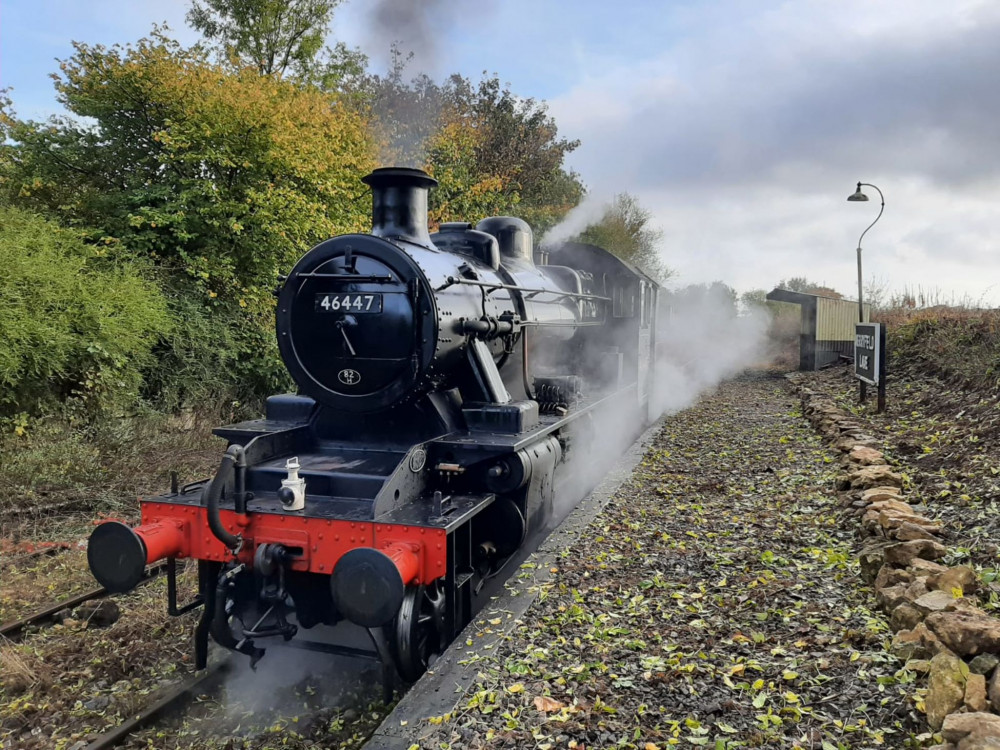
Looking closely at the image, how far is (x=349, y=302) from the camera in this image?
486cm

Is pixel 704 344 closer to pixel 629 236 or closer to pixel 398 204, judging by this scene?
pixel 629 236

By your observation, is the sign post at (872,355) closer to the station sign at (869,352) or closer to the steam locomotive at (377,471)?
the station sign at (869,352)

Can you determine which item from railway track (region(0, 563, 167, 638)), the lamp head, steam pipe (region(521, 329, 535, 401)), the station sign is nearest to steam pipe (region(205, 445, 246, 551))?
railway track (region(0, 563, 167, 638))

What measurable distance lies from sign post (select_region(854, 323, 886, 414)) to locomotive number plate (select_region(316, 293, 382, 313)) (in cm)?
807

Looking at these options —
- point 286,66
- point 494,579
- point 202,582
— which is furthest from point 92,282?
point 286,66

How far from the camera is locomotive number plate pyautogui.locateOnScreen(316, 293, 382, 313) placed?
480 centimetres

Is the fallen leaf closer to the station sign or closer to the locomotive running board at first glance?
the locomotive running board

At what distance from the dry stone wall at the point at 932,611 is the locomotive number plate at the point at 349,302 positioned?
3782 mm

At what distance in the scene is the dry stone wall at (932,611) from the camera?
2.73m

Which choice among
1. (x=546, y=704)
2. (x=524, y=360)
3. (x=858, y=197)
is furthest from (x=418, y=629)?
(x=858, y=197)

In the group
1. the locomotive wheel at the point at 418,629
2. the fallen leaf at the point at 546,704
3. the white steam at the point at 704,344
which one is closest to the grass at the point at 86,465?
the locomotive wheel at the point at 418,629

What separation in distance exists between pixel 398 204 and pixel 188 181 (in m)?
7.75

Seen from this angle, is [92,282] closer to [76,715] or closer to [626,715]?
[76,715]

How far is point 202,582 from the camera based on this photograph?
4398mm
